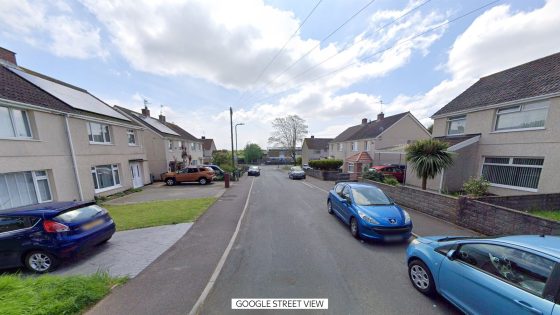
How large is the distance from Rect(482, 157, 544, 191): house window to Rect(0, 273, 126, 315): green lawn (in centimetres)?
1522

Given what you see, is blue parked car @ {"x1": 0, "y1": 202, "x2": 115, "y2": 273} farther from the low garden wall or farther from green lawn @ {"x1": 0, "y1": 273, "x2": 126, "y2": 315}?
the low garden wall

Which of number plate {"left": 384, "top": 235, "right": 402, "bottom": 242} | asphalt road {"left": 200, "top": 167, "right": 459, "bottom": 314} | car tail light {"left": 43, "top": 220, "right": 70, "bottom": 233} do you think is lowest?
asphalt road {"left": 200, "top": 167, "right": 459, "bottom": 314}

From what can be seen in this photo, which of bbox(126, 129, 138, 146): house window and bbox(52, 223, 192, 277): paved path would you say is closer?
bbox(52, 223, 192, 277): paved path

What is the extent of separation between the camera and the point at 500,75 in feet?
40.5

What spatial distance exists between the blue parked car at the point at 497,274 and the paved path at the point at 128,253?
18.9 feet

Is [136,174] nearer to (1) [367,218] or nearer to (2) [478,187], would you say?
(1) [367,218]

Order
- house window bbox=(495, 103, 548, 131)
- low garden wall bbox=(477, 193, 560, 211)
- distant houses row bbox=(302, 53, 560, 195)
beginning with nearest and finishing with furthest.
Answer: low garden wall bbox=(477, 193, 560, 211)
distant houses row bbox=(302, 53, 560, 195)
house window bbox=(495, 103, 548, 131)

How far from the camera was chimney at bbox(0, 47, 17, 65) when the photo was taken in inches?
434

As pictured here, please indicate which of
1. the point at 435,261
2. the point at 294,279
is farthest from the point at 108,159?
the point at 435,261

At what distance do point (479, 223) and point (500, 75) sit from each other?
11981mm

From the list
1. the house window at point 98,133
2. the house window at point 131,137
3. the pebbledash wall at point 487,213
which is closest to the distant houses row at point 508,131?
the pebbledash wall at point 487,213

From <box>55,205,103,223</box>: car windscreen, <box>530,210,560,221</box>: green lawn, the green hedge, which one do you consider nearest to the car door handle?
<box>530,210,560,221</box>: green lawn

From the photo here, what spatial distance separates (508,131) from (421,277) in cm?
1103

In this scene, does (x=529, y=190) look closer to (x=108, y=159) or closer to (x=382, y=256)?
(x=382, y=256)
